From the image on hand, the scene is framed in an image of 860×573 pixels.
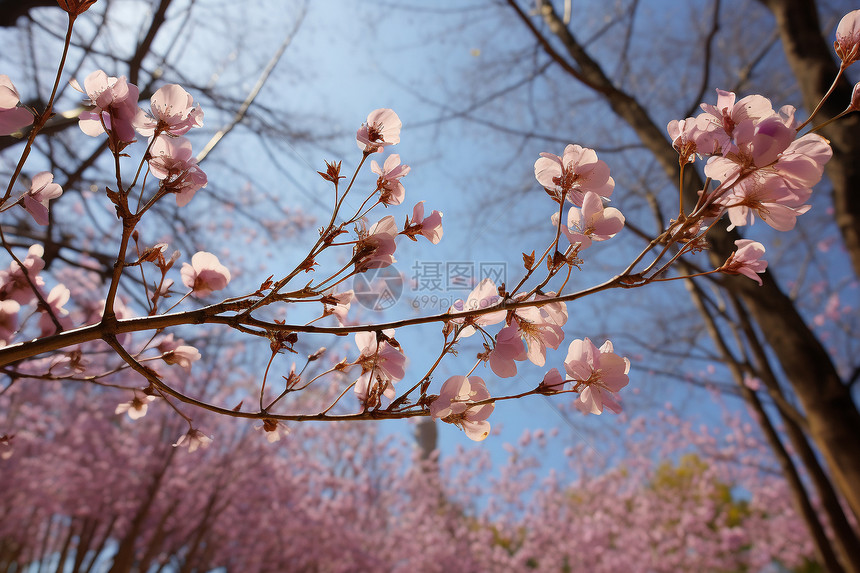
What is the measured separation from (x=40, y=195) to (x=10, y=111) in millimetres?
215

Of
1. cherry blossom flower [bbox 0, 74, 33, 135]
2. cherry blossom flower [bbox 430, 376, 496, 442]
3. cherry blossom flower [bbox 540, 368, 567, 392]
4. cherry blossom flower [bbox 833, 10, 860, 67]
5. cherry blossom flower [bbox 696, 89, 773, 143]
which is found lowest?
cherry blossom flower [bbox 430, 376, 496, 442]

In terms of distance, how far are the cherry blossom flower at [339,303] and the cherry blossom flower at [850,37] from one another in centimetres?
79

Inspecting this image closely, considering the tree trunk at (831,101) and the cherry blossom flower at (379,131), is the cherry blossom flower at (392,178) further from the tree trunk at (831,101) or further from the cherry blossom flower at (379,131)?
the tree trunk at (831,101)

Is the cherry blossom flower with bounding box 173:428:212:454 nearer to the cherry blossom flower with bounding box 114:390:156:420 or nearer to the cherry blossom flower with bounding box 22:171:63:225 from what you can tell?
the cherry blossom flower with bounding box 114:390:156:420

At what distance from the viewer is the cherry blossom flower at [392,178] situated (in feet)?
2.56

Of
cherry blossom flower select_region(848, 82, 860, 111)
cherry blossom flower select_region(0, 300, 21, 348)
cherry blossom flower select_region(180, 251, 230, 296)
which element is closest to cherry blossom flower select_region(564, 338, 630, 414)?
cherry blossom flower select_region(848, 82, 860, 111)

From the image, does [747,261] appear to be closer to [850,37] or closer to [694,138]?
[694,138]

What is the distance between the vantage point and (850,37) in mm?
671

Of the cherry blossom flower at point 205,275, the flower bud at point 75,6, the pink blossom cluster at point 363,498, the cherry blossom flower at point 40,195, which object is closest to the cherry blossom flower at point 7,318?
the cherry blossom flower at point 40,195

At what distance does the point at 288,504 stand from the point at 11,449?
6502 mm

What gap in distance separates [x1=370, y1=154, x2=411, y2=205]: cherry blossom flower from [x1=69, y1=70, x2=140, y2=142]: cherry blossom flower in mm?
356

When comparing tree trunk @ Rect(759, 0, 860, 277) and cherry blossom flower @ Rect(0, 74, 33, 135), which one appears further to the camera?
tree trunk @ Rect(759, 0, 860, 277)

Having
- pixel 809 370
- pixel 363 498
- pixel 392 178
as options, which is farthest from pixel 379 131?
pixel 363 498

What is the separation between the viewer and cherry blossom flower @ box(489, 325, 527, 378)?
73cm
